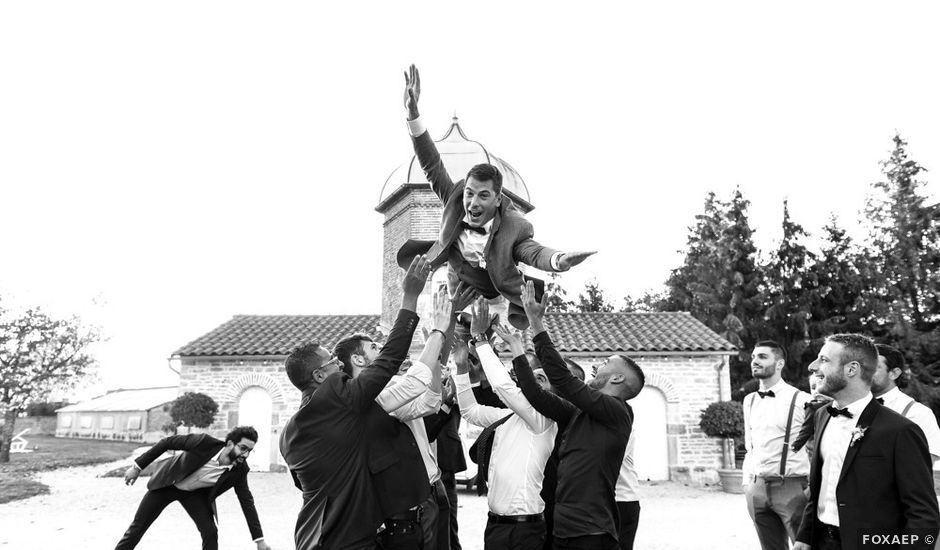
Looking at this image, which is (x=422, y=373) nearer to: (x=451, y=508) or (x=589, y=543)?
(x=589, y=543)

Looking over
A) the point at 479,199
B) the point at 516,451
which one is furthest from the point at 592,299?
the point at 479,199

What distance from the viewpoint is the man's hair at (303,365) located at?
405cm

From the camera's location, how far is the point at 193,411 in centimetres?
1522

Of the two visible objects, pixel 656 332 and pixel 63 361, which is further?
pixel 63 361

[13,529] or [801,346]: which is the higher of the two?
[801,346]

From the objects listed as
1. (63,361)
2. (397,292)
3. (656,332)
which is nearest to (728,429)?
(656,332)

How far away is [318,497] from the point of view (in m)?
3.57

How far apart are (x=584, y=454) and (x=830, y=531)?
1.28m

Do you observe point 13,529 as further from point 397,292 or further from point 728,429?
point 728,429

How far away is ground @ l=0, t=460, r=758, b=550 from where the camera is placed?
8.76 metres

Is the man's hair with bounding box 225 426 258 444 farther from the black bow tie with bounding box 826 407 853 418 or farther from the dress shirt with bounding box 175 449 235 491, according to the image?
the black bow tie with bounding box 826 407 853 418

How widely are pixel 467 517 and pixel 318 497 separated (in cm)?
743

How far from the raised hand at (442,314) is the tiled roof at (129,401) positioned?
49118mm

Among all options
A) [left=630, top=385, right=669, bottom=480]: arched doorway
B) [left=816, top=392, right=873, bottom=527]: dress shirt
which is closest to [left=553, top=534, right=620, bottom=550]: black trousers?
[left=816, top=392, right=873, bottom=527]: dress shirt
